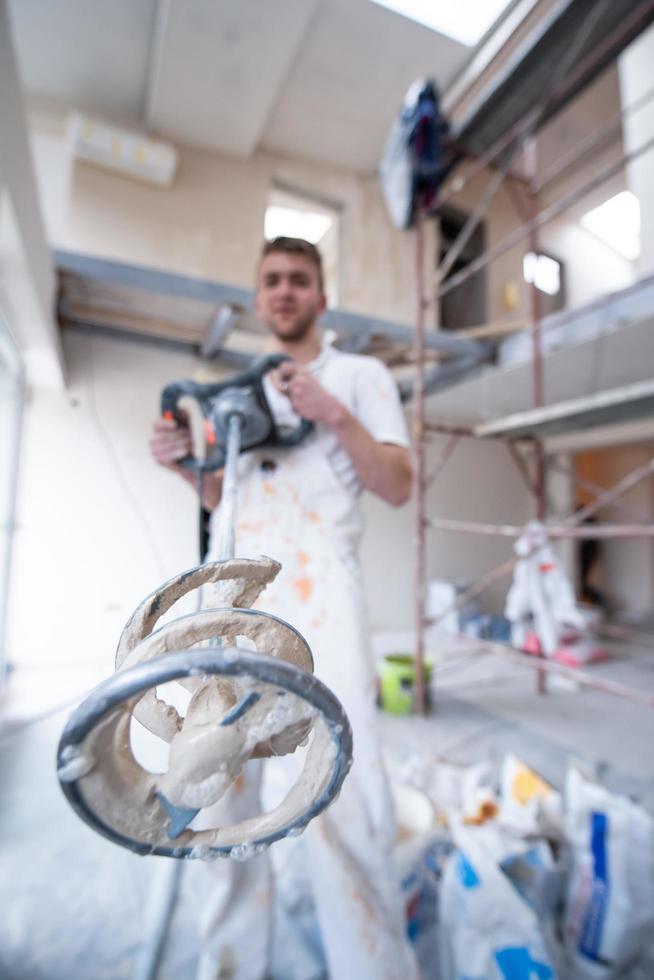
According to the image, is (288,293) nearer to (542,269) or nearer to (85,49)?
(542,269)

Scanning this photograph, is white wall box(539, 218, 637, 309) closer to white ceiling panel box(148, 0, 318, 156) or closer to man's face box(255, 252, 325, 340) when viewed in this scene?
white ceiling panel box(148, 0, 318, 156)

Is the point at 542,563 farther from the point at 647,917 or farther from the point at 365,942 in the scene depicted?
the point at 365,942

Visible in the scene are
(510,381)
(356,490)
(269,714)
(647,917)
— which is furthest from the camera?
(510,381)

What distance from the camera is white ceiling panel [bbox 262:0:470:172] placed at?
0.71 m

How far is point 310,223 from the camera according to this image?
0.57 metres

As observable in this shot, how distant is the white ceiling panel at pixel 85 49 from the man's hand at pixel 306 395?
71.6 inches

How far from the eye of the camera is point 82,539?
49 cm

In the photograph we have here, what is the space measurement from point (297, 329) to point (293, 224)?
140 mm

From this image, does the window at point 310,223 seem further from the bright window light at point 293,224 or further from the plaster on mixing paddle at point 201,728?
the plaster on mixing paddle at point 201,728

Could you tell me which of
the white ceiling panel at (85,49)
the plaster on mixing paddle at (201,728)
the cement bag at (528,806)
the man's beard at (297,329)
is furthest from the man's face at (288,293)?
the white ceiling panel at (85,49)

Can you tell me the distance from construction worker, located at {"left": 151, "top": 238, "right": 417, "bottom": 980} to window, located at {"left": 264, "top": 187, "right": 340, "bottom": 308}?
3cm

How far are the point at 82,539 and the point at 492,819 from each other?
1.16 m

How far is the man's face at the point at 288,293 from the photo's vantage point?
19.4 inches

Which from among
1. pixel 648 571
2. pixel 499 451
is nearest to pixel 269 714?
pixel 499 451
